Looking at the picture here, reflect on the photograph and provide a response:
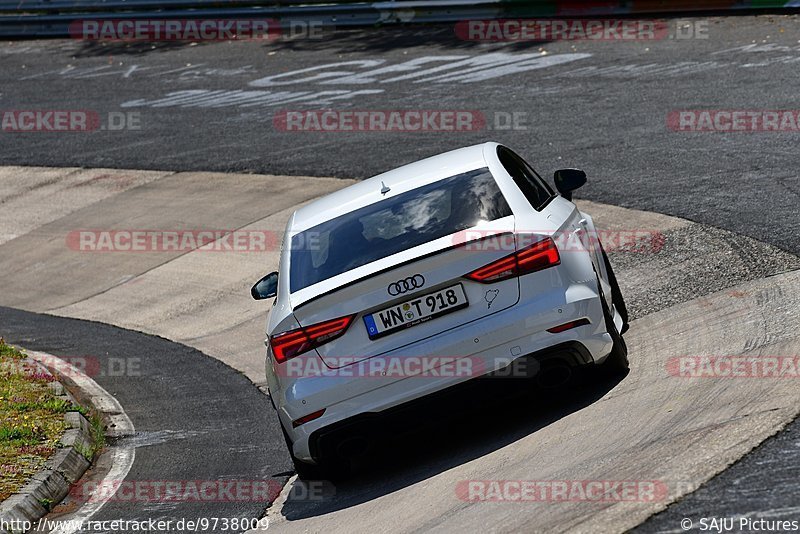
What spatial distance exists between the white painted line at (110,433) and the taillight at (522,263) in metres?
2.86

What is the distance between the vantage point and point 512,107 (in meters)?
16.5

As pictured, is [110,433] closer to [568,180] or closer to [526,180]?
[526,180]

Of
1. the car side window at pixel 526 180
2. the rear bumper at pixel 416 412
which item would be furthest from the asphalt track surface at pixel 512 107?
the rear bumper at pixel 416 412

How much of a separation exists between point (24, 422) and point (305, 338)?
10.1ft

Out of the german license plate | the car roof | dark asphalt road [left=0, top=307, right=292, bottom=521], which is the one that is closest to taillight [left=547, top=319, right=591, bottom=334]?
the german license plate

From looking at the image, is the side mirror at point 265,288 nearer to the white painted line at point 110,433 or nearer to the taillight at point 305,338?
the taillight at point 305,338

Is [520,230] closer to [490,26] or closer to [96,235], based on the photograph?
[96,235]

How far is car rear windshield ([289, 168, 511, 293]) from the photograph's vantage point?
709cm

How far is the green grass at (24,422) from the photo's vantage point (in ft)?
26.4

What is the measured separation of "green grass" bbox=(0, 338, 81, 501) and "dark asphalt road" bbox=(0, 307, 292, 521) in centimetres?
58

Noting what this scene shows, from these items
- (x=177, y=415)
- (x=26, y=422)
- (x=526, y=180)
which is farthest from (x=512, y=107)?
(x=26, y=422)

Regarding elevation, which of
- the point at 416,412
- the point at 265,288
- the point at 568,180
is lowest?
the point at 416,412

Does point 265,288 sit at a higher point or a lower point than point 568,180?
lower

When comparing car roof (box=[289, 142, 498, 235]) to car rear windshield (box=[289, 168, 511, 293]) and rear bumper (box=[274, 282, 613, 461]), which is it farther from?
rear bumper (box=[274, 282, 613, 461])
